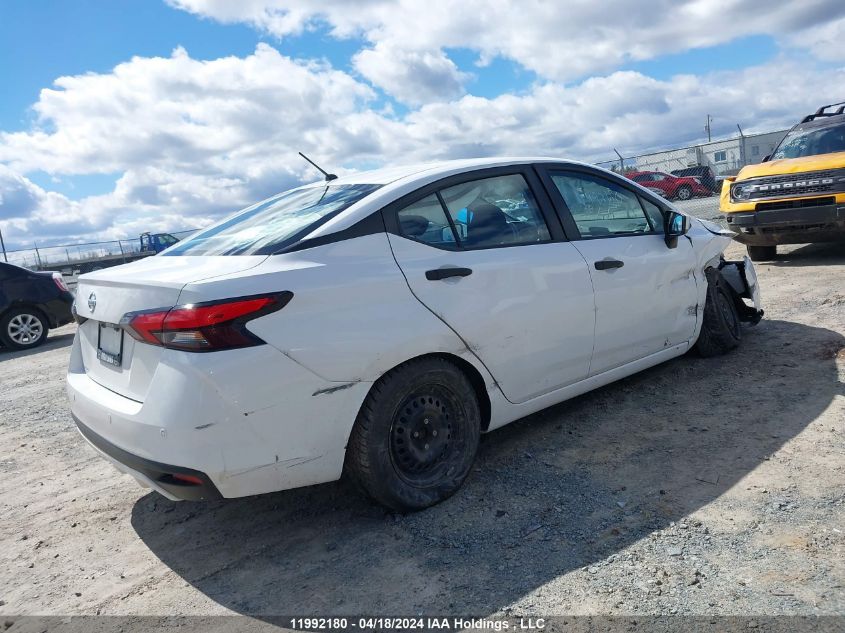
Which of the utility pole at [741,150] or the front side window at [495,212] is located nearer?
the front side window at [495,212]

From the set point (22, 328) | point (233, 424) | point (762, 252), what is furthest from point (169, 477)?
point (762, 252)

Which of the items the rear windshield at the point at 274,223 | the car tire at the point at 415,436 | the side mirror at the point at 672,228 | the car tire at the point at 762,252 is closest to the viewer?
the car tire at the point at 415,436

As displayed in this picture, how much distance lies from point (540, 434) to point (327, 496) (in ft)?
4.44

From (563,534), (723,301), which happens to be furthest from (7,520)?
(723,301)

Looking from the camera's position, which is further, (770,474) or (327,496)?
(327,496)

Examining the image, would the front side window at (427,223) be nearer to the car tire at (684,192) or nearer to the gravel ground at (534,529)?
the gravel ground at (534,529)

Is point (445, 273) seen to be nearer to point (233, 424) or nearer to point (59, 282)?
point (233, 424)

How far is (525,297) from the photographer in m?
3.41

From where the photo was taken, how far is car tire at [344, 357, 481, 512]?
289 centimetres

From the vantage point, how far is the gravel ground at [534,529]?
2463 mm

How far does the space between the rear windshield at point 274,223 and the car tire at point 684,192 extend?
22697 mm

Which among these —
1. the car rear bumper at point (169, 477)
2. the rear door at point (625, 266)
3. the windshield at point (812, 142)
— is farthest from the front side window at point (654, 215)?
the windshield at point (812, 142)

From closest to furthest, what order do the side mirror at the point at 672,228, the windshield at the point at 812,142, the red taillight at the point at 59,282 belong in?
the side mirror at the point at 672,228, the windshield at the point at 812,142, the red taillight at the point at 59,282

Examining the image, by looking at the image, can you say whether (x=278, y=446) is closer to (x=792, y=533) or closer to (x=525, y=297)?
(x=525, y=297)
